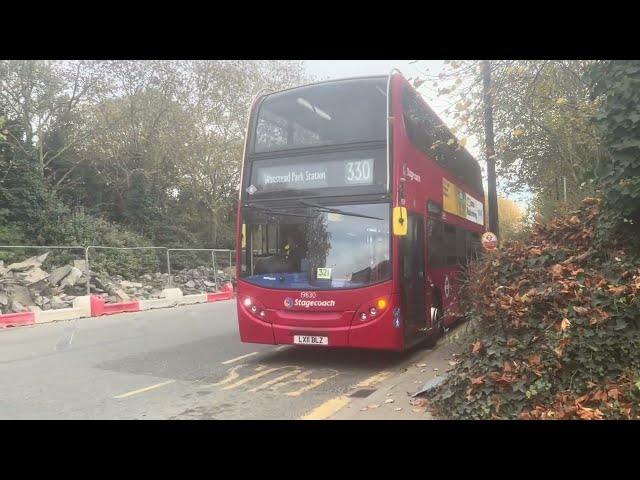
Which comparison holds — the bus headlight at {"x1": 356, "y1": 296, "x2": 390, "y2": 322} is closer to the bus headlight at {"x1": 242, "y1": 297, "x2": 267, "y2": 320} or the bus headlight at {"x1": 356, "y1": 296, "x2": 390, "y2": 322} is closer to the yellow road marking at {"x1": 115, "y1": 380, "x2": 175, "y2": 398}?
the bus headlight at {"x1": 242, "y1": 297, "x2": 267, "y2": 320}

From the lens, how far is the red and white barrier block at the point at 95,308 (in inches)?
503

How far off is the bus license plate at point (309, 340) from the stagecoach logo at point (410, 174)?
8.64 feet

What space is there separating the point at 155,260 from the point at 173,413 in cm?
1528

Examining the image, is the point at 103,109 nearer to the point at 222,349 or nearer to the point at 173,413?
the point at 222,349

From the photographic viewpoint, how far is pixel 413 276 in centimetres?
807

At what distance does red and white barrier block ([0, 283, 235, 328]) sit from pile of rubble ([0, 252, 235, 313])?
724 mm

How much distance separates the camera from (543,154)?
20.4 metres

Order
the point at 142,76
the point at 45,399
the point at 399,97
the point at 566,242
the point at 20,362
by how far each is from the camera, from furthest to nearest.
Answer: the point at 142,76
the point at 20,362
the point at 399,97
the point at 566,242
the point at 45,399

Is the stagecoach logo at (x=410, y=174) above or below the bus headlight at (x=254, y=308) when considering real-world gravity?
above

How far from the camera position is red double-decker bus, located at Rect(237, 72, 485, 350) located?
23.9ft

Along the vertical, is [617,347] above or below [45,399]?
above

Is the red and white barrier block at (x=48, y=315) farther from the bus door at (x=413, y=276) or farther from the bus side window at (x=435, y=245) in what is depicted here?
the bus side window at (x=435, y=245)

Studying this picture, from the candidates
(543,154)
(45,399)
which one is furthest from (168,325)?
(543,154)

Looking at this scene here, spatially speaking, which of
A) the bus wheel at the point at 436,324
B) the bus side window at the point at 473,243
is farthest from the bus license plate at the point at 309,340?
the bus side window at the point at 473,243
